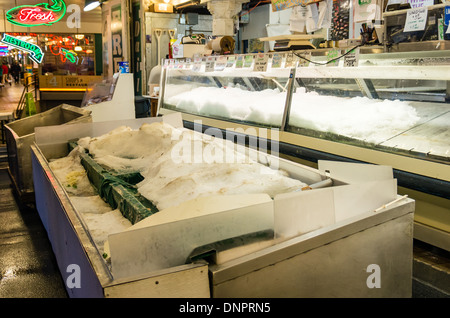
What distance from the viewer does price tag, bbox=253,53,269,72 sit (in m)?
4.85

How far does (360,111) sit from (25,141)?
3589 millimetres

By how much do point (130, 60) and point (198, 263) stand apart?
11267mm

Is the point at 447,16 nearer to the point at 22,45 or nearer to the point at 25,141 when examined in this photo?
the point at 25,141

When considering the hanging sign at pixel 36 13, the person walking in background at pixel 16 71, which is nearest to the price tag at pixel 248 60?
the hanging sign at pixel 36 13

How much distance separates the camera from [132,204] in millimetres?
2578

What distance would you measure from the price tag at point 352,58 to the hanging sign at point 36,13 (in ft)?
36.5

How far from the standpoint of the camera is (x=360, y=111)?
4031mm

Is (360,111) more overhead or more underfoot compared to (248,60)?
more underfoot

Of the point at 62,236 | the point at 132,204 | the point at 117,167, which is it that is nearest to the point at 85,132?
the point at 117,167

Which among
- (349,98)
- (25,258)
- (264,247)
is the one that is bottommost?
(25,258)

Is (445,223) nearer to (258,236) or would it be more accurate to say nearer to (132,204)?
(258,236)

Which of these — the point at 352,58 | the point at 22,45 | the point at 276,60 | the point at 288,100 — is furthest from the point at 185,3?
the point at 352,58

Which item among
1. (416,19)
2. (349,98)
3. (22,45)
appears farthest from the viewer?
(22,45)

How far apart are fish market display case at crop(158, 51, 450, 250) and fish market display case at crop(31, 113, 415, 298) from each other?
1142 mm
